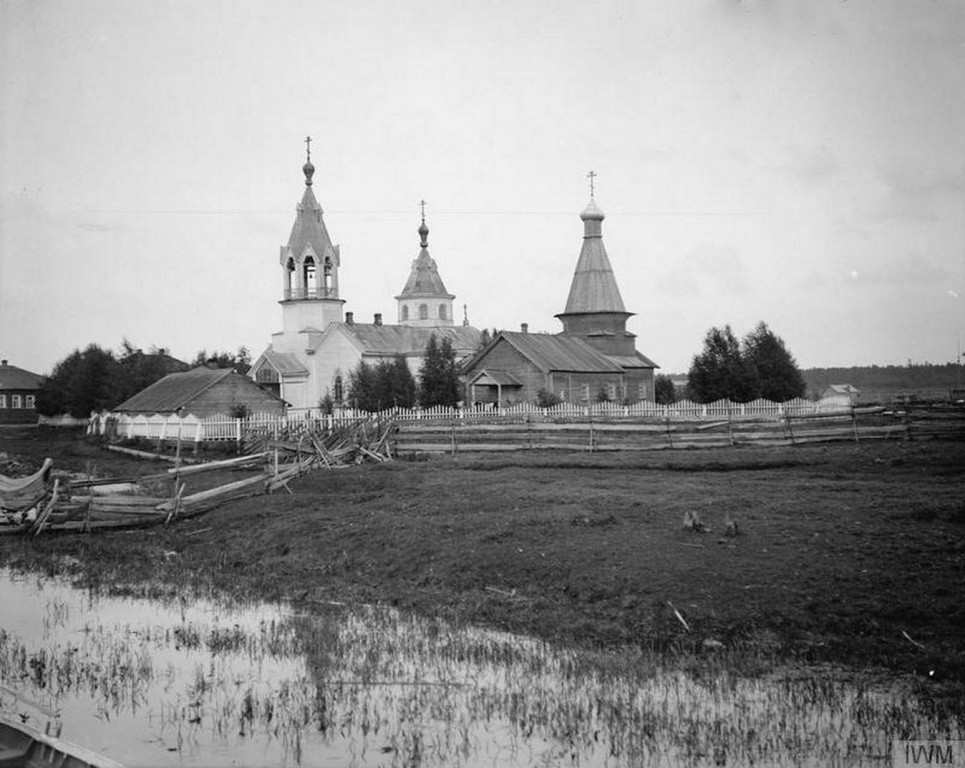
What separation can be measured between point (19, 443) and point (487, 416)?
32101 millimetres

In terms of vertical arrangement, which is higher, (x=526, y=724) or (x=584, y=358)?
(x=584, y=358)

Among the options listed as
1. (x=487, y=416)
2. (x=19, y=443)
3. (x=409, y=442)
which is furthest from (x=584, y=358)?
→ (x=19, y=443)

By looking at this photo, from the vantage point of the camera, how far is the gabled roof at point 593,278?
64.4m

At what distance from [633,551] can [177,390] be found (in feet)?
125

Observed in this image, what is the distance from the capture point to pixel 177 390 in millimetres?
49562

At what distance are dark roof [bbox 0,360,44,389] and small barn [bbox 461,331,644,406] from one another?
54275 millimetres

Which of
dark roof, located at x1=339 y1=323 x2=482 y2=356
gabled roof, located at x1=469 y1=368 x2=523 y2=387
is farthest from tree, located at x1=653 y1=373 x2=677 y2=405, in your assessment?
gabled roof, located at x1=469 y1=368 x2=523 y2=387

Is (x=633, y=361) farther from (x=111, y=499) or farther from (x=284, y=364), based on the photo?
(x=111, y=499)

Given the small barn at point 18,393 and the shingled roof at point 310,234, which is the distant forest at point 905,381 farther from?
the small barn at point 18,393

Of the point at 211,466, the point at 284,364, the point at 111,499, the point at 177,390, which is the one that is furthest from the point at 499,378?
the point at 111,499

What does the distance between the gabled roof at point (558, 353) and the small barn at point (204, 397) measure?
12063 millimetres

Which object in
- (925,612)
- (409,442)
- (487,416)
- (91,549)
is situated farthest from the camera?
(487,416)

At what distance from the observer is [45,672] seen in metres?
11.3

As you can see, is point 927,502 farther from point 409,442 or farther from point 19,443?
point 19,443
